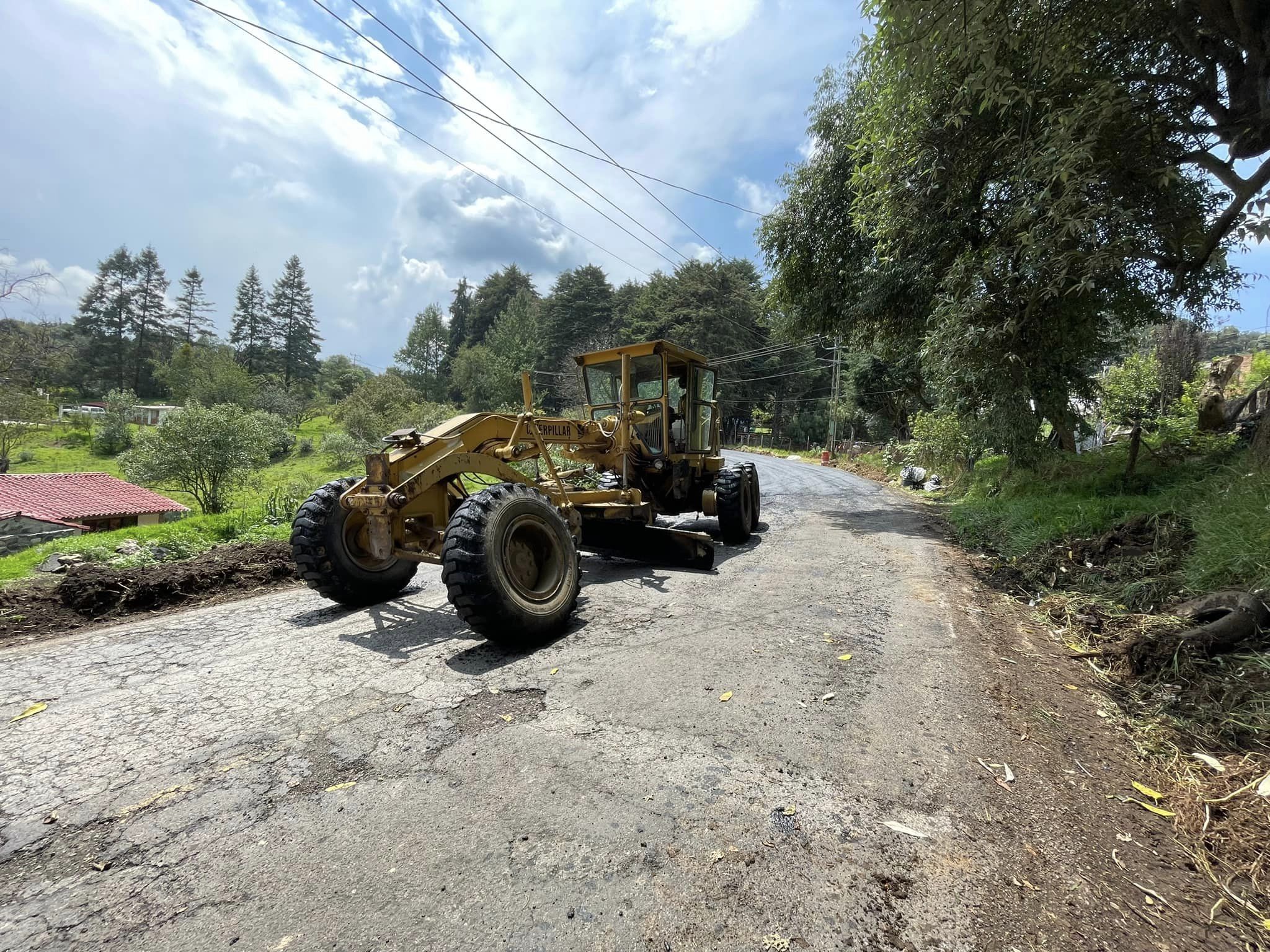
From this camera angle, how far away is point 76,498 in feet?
56.7

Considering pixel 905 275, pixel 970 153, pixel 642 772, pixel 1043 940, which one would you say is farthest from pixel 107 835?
pixel 905 275

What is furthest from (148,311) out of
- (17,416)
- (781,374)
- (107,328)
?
(781,374)

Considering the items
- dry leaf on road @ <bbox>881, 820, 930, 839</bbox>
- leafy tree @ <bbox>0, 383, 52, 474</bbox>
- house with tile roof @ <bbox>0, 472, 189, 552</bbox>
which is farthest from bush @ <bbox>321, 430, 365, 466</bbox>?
dry leaf on road @ <bbox>881, 820, 930, 839</bbox>

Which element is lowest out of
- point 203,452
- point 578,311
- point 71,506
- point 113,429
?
point 71,506

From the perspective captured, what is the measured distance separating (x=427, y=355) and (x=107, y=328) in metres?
36.6

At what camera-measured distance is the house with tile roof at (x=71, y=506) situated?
13109mm

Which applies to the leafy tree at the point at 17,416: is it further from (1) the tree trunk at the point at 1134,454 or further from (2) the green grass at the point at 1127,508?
(1) the tree trunk at the point at 1134,454

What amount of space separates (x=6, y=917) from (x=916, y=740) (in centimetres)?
332

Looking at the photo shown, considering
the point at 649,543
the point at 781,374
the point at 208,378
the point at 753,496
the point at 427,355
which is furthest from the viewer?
the point at 427,355

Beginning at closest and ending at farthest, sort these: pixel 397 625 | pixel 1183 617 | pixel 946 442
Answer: pixel 1183 617 → pixel 397 625 → pixel 946 442

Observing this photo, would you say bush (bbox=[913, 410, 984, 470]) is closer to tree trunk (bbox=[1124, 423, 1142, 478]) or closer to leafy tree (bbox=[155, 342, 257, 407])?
tree trunk (bbox=[1124, 423, 1142, 478])

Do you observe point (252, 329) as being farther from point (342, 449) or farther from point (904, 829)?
point (904, 829)

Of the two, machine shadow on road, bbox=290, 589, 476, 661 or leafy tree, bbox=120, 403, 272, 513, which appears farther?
leafy tree, bbox=120, 403, 272, 513

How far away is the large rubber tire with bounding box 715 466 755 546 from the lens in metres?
7.37
